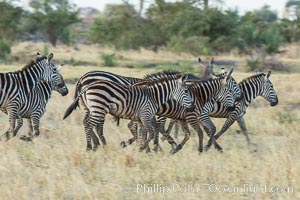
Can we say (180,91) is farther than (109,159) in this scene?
Yes

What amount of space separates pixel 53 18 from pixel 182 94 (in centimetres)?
2894

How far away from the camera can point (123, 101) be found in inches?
339

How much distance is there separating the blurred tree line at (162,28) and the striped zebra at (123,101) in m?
19.9

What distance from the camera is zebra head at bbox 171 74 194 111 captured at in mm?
9137

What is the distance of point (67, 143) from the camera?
9344 millimetres

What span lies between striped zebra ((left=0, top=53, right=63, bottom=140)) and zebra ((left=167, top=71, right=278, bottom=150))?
A: 218 cm

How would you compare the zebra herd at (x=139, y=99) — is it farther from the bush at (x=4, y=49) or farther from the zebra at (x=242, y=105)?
the bush at (x=4, y=49)

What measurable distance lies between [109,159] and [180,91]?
A: 1.95 m

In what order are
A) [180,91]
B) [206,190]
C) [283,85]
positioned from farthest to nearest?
[283,85]
[180,91]
[206,190]

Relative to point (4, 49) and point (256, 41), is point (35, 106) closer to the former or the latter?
point (4, 49)

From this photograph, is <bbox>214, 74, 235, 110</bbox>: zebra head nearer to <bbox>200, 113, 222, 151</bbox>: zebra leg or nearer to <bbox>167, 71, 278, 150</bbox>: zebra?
<bbox>167, 71, 278, 150</bbox>: zebra

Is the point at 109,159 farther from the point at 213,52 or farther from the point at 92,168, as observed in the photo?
the point at 213,52

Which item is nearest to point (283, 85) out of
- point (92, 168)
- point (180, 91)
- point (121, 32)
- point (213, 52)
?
point (180, 91)

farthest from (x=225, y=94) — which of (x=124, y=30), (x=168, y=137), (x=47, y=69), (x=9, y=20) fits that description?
(x=124, y=30)
